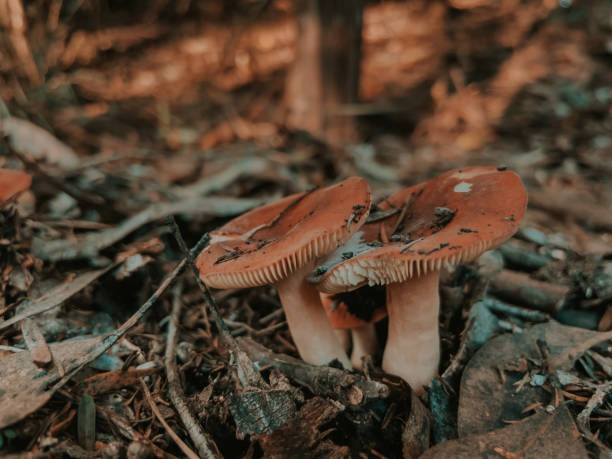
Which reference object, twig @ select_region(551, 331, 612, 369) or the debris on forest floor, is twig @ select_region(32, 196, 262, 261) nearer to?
the debris on forest floor

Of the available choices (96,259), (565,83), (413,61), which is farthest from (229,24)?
(96,259)

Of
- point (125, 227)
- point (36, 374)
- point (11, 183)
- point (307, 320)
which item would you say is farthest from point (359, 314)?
point (11, 183)

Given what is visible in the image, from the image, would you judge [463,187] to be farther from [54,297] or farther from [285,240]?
[54,297]

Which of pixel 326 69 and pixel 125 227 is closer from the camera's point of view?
pixel 125 227

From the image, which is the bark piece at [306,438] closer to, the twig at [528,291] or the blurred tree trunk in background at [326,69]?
the twig at [528,291]

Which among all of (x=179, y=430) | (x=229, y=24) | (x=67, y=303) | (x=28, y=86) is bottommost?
(x=179, y=430)

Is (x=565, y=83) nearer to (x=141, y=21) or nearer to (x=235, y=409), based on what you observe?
(x=235, y=409)

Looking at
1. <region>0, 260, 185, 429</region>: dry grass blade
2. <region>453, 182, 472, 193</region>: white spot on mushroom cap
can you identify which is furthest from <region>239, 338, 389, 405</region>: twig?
<region>453, 182, 472, 193</region>: white spot on mushroom cap

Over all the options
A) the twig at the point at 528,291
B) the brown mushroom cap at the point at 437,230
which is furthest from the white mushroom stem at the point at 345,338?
the twig at the point at 528,291
